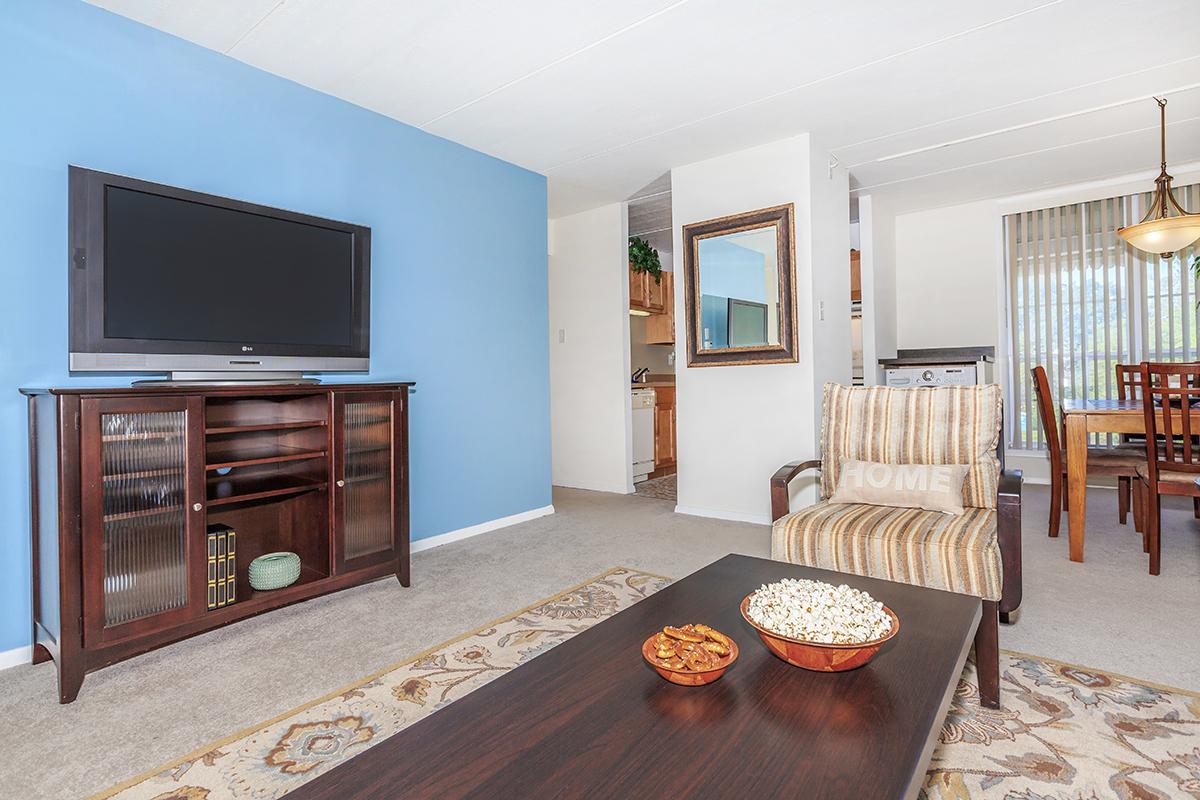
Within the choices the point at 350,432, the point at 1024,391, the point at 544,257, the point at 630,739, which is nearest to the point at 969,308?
the point at 1024,391

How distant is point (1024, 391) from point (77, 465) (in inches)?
255

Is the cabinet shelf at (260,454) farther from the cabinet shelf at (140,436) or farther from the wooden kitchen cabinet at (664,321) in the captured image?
the wooden kitchen cabinet at (664,321)

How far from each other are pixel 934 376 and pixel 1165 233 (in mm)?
1885

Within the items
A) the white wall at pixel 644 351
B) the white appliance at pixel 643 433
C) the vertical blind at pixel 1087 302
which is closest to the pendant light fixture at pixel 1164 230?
the vertical blind at pixel 1087 302

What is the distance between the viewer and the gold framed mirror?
3.96 metres

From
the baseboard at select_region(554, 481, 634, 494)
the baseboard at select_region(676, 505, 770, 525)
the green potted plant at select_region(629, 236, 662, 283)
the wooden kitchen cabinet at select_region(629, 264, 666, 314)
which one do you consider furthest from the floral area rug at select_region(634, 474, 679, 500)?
the green potted plant at select_region(629, 236, 662, 283)

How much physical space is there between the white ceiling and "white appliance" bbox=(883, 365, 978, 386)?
5.70 feet

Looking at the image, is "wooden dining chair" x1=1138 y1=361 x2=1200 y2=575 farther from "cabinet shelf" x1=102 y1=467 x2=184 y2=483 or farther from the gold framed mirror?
"cabinet shelf" x1=102 y1=467 x2=184 y2=483

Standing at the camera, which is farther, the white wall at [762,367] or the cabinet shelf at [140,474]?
the white wall at [762,367]

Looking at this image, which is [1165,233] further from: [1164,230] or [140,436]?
[140,436]

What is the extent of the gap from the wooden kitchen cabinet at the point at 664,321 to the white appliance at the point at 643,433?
2.90 ft

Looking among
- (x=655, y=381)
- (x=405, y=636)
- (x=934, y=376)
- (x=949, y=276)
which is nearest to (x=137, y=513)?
(x=405, y=636)

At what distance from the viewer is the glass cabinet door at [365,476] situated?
2.75 meters

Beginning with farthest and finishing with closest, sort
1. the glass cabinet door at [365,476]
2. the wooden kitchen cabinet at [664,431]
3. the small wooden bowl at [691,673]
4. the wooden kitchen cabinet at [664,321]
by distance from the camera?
1. the wooden kitchen cabinet at [664,321]
2. the wooden kitchen cabinet at [664,431]
3. the glass cabinet door at [365,476]
4. the small wooden bowl at [691,673]
